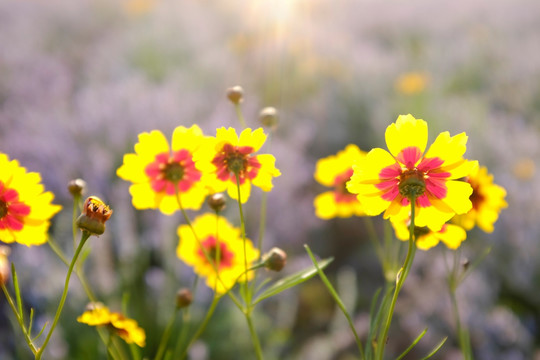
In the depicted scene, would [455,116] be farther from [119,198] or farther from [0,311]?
[0,311]

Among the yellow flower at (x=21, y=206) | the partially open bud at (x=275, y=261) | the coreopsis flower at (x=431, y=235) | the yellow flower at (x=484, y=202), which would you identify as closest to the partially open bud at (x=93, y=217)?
the yellow flower at (x=21, y=206)

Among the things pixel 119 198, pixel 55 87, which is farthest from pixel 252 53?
pixel 119 198

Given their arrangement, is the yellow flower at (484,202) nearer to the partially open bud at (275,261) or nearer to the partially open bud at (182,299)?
the partially open bud at (275,261)

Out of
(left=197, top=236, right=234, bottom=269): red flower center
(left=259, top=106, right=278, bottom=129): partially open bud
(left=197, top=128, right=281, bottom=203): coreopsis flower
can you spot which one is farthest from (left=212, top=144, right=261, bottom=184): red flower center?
(left=197, top=236, right=234, bottom=269): red flower center

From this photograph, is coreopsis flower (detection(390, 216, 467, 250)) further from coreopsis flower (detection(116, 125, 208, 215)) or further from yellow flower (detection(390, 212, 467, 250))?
coreopsis flower (detection(116, 125, 208, 215))

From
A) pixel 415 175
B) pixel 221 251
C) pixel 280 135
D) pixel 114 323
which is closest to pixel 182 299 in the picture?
pixel 114 323

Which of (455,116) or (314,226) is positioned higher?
(455,116)
